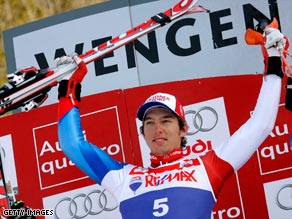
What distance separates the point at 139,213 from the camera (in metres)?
3.33

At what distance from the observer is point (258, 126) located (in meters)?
3.26

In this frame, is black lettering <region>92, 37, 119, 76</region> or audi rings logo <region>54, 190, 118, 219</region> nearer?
audi rings logo <region>54, 190, 118, 219</region>

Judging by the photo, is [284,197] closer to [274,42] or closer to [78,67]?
[274,42]

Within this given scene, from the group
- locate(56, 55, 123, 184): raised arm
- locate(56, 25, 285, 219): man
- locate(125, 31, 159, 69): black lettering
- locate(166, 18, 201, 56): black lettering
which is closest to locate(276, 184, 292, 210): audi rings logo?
locate(56, 25, 285, 219): man

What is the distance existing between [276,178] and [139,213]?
0.88m

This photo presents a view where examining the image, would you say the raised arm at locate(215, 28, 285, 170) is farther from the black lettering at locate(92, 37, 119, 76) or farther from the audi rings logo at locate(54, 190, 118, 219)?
the black lettering at locate(92, 37, 119, 76)

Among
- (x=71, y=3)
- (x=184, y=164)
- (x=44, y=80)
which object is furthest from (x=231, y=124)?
(x=71, y=3)

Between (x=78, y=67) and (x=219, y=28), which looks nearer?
(x=78, y=67)

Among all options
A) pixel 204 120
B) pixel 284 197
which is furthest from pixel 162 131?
pixel 284 197

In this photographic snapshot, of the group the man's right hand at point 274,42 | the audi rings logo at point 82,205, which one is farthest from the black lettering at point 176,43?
the man's right hand at point 274,42

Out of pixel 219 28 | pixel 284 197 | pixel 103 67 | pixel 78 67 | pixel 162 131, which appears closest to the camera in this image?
pixel 162 131

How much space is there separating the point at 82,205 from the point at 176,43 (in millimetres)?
1032

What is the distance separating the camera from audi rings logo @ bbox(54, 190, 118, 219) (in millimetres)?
4242

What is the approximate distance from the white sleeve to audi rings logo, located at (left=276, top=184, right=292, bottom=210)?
67 cm
